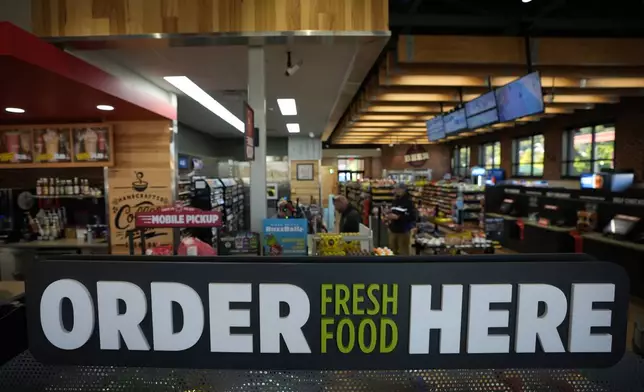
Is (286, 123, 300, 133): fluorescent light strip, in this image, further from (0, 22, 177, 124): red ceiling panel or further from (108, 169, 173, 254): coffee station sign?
(108, 169, 173, 254): coffee station sign

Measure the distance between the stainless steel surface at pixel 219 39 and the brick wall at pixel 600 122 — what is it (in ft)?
29.9

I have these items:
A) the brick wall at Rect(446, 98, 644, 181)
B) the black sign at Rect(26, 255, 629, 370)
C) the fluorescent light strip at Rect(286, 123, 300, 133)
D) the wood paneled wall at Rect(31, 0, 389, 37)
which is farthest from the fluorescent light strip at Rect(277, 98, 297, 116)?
the brick wall at Rect(446, 98, 644, 181)

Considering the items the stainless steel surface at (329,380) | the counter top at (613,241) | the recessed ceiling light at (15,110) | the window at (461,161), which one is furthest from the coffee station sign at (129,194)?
the window at (461,161)

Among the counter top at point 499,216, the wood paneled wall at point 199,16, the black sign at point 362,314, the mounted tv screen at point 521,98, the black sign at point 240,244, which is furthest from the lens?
the counter top at point 499,216

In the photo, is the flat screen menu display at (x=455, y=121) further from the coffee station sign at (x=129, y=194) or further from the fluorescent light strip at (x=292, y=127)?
the coffee station sign at (x=129, y=194)

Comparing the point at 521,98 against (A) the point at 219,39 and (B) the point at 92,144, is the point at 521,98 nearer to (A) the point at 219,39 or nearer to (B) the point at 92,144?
(A) the point at 219,39

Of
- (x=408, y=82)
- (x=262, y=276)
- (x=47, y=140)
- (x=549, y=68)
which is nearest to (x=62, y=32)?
(x=47, y=140)

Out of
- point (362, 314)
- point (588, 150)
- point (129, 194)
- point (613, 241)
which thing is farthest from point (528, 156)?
point (362, 314)

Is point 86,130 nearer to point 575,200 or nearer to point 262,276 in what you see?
point 262,276

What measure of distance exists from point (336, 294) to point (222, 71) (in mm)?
3897

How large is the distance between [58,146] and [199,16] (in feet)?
10.1

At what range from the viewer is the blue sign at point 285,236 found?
325cm

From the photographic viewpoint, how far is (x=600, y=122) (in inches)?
388

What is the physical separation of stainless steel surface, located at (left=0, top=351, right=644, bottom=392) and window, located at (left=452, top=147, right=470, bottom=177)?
18.1m
